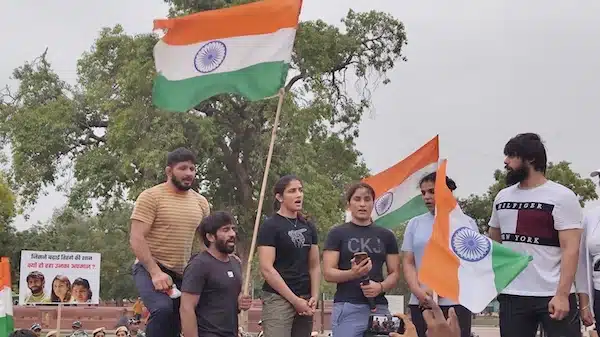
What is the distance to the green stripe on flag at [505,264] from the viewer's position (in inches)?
219

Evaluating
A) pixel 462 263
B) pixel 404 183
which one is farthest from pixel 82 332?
pixel 462 263

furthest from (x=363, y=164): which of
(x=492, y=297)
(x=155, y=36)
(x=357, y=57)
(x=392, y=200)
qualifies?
(x=492, y=297)

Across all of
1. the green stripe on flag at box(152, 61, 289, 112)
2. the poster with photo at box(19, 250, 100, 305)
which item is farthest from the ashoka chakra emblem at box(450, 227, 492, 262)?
the poster with photo at box(19, 250, 100, 305)

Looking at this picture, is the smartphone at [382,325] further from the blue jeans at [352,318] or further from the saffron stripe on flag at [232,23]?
the saffron stripe on flag at [232,23]

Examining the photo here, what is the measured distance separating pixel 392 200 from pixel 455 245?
4174 mm

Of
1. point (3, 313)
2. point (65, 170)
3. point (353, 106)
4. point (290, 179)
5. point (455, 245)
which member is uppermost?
point (353, 106)

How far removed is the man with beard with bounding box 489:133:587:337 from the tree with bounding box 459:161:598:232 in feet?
60.3

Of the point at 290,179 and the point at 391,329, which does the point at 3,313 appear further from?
the point at 391,329

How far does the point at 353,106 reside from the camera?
29.5 metres

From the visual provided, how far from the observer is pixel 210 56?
7.77 m

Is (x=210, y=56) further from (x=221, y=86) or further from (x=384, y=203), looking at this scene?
(x=384, y=203)

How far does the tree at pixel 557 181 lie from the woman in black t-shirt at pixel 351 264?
17844mm

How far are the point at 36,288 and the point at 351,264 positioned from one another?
9.20m

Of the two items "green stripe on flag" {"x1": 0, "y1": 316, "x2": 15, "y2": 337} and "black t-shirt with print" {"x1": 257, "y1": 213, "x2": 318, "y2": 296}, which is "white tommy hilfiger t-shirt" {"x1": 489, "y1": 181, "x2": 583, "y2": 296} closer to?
"black t-shirt with print" {"x1": 257, "y1": 213, "x2": 318, "y2": 296}
